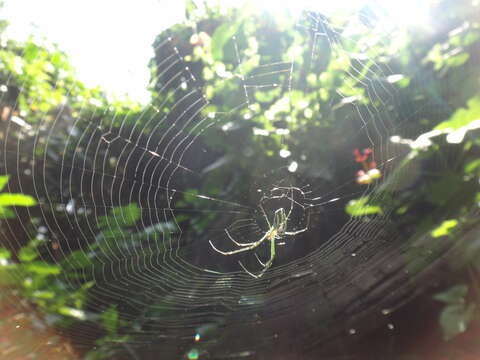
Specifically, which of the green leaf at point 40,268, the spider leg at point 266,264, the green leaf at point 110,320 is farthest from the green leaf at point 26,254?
the spider leg at point 266,264

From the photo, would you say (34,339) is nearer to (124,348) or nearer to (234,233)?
(124,348)

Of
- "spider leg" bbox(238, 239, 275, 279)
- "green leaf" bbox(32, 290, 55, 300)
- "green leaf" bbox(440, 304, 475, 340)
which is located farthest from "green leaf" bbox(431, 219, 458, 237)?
"green leaf" bbox(32, 290, 55, 300)

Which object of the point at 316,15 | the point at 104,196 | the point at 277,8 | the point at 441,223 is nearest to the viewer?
the point at 441,223

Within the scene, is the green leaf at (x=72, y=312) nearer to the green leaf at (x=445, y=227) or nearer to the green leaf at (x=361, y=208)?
the green leaf at (x=361, y=208)

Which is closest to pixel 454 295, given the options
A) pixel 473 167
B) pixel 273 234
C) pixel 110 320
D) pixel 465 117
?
pixel 473 167

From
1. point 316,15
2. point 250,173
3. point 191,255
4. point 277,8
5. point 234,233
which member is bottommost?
point 191,255

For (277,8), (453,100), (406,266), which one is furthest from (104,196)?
(453,100)

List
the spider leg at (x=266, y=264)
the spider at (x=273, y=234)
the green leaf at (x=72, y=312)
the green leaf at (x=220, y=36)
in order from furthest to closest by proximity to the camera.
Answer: the spider at (x=273, y=234), the spider leg at (x=266, y=264), the green leaf at (x=220, y=36), the green leaf at (x=72, y=312)
